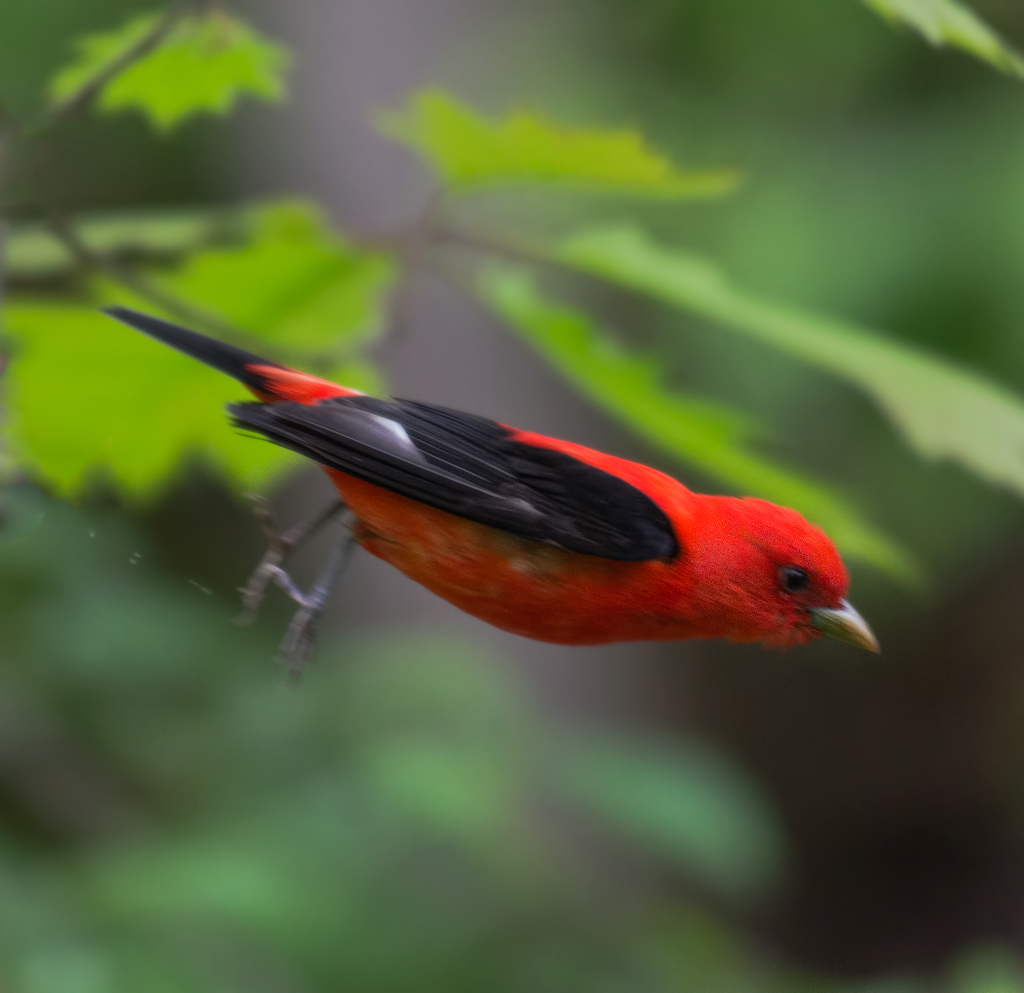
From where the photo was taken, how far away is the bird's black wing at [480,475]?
84 centimetres

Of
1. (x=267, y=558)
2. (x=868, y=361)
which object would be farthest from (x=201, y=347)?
(x=868, y=361)

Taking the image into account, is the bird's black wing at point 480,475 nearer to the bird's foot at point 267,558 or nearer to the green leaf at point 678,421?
the bird's foot at point 267,558

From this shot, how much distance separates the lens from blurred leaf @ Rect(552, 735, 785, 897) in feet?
7.45

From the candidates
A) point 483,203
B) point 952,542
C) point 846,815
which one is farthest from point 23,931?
point 846,815

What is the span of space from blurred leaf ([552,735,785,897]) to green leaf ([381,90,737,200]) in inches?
50.7

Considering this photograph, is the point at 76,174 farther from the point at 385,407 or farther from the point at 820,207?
the point at 820,207

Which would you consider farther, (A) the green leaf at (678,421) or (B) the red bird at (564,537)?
(A) the green leaf at (678,421)

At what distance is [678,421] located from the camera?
1.17 metres

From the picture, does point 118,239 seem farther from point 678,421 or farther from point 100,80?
point 678,421

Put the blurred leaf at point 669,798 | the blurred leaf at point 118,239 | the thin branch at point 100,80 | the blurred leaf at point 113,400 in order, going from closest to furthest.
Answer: the thin branch at point 100,80
the blurred leaf at point 113,400
the blurred leaf at point 118,239
the blurred leaf at point 669,798

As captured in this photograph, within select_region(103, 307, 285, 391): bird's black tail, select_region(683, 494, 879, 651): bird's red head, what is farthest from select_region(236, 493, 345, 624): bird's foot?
select_region(683, 494, 879, 651): bird's red head

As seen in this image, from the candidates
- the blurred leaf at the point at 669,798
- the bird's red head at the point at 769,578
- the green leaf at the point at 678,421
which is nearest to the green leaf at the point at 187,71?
the green leaf at the point at 678,421

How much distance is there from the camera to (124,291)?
1.37 m

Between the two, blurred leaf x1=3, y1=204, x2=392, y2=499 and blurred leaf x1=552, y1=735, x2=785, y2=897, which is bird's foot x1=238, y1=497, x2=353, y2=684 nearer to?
blurred leaf x1=3, y1=204, x2=392, y2=499
